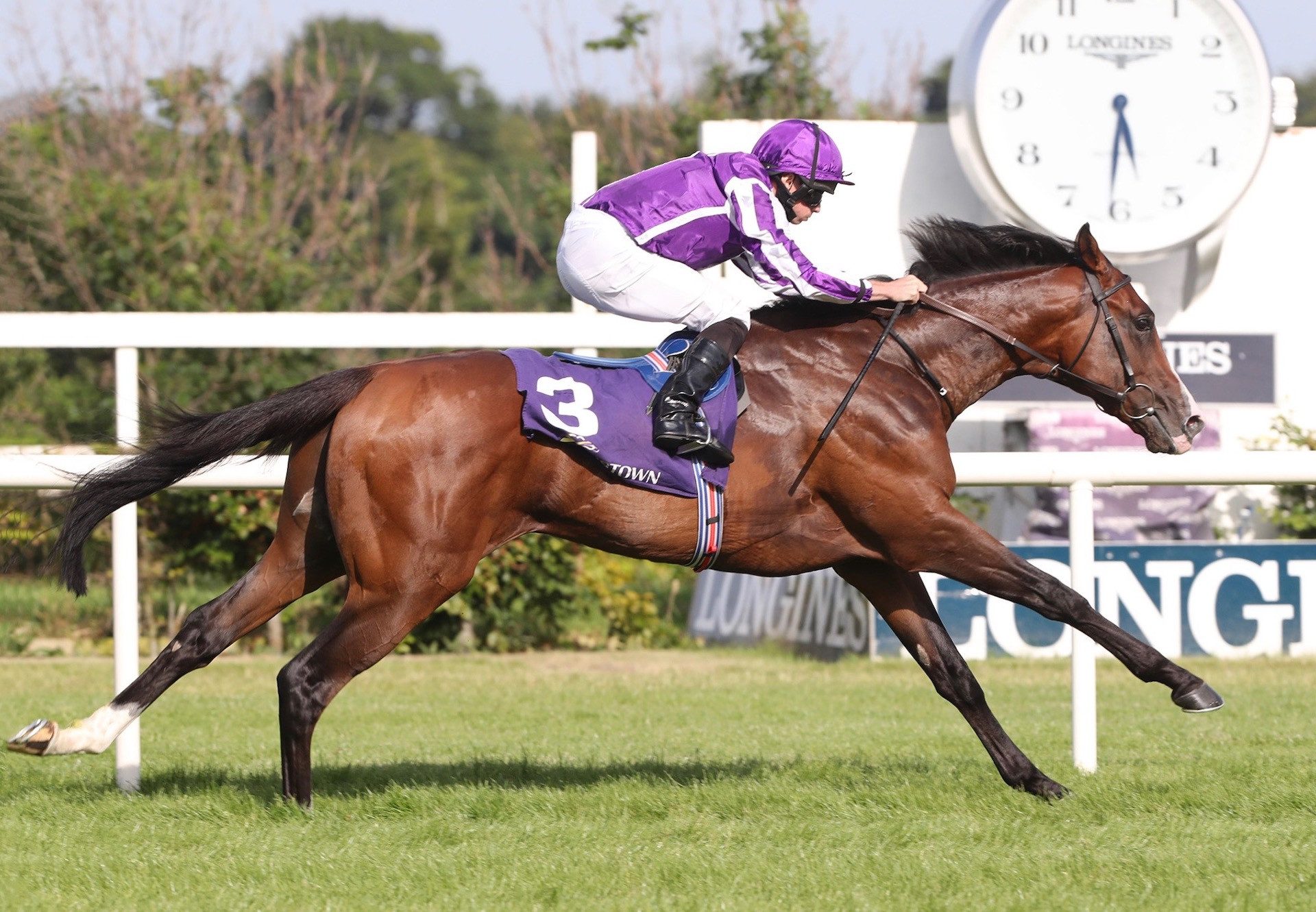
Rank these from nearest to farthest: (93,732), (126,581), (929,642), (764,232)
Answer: (93,732) < (764,232) < (929,642) < (126,581)

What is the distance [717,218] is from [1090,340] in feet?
3.95

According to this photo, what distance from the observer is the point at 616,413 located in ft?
13.9

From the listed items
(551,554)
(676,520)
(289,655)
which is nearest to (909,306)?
(676,520)

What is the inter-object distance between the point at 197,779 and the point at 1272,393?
820 centimetres

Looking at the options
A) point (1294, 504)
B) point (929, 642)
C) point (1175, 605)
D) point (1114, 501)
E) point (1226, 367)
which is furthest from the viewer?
point (1226, 367)

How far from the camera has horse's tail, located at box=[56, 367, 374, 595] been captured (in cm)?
438

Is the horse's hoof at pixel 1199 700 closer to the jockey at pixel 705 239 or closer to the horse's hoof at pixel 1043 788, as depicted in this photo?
the horse's hoof at pixel 1043 788

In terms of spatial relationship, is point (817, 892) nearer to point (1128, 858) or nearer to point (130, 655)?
point (1128, 858)

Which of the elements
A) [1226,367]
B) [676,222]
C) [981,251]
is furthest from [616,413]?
[1226,367]

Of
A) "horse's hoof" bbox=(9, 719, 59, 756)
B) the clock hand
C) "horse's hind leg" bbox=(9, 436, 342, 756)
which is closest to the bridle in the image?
"horse's hind leg" bbox=(9, 436, 342, 756)

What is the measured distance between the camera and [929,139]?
35.5ft

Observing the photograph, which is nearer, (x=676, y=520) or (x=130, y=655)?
(x=676, y=520)

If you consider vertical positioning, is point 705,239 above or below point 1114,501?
above

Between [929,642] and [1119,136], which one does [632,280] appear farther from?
[1119,136]
